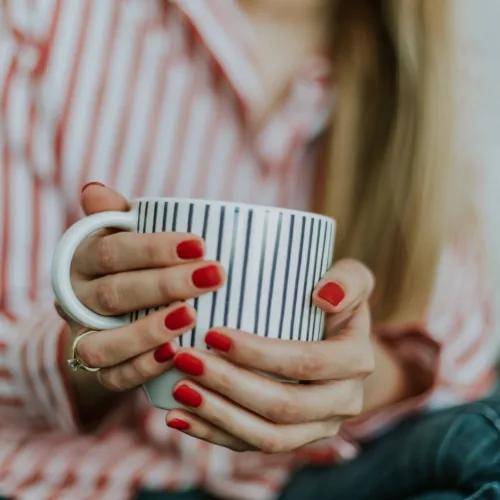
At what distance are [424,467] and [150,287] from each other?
0.32m

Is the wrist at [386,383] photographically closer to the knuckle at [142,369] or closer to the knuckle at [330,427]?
the knuckle at [330,427]

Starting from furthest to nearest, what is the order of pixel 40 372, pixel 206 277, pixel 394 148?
pixel 394 148 → pixel 40 372 → pixel 206 277

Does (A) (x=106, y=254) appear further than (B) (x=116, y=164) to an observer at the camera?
No

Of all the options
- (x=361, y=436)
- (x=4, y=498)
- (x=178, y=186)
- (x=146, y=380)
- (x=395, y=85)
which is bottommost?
(x=4, y=498)

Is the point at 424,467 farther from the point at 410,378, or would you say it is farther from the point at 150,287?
the point at 150,287

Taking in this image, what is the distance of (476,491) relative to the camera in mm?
519

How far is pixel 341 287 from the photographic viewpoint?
0.44 m

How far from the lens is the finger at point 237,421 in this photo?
413mm

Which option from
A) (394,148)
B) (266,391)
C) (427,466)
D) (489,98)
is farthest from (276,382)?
(489,98)

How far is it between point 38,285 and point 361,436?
0.38 metres

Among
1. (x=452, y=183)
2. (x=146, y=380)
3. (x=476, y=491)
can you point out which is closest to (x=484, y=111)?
(x=452, y=183)

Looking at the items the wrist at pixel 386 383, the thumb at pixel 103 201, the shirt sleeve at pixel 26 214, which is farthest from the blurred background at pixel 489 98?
the thumb at pixel 103 201

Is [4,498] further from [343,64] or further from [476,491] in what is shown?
[343,64]

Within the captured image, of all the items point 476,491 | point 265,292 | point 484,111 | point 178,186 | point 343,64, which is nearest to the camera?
point 265,292
